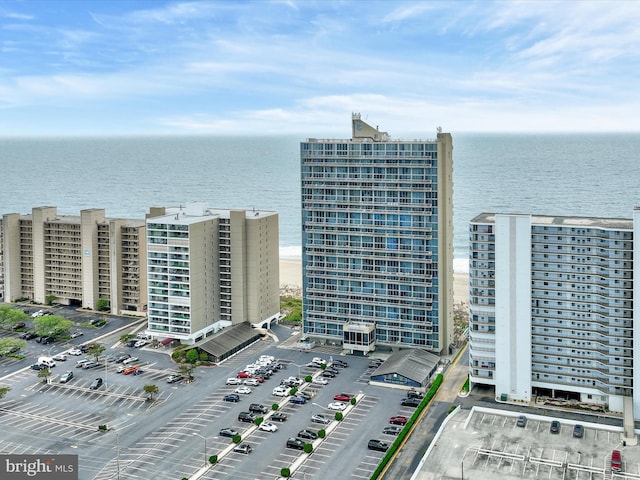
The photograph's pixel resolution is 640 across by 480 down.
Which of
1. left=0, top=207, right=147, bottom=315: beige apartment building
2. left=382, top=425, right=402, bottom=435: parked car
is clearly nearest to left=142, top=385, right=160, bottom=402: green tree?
left=382, top=425, right=402, bottom=435: parked car

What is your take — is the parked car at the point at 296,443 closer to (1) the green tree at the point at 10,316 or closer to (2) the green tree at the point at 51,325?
(2) the green tree at the point at 51,325

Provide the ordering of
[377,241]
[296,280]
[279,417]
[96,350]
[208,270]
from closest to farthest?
1. [279,417]
2. [96,350]
3. [377,241]
4. [208,270]
5. [296,280]

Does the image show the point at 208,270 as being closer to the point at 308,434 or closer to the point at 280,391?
the point at 280,391

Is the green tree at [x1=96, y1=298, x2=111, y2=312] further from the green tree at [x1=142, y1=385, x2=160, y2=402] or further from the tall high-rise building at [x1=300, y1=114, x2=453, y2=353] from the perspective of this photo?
the green tree at [x1=142, y1=385, x2=160, y2=402]

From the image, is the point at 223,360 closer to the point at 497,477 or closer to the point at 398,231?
the point at 398,231

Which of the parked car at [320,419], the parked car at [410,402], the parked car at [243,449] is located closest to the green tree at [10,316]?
the parked car at [243,449]

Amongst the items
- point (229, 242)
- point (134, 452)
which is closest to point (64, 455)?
point (134, 452)
